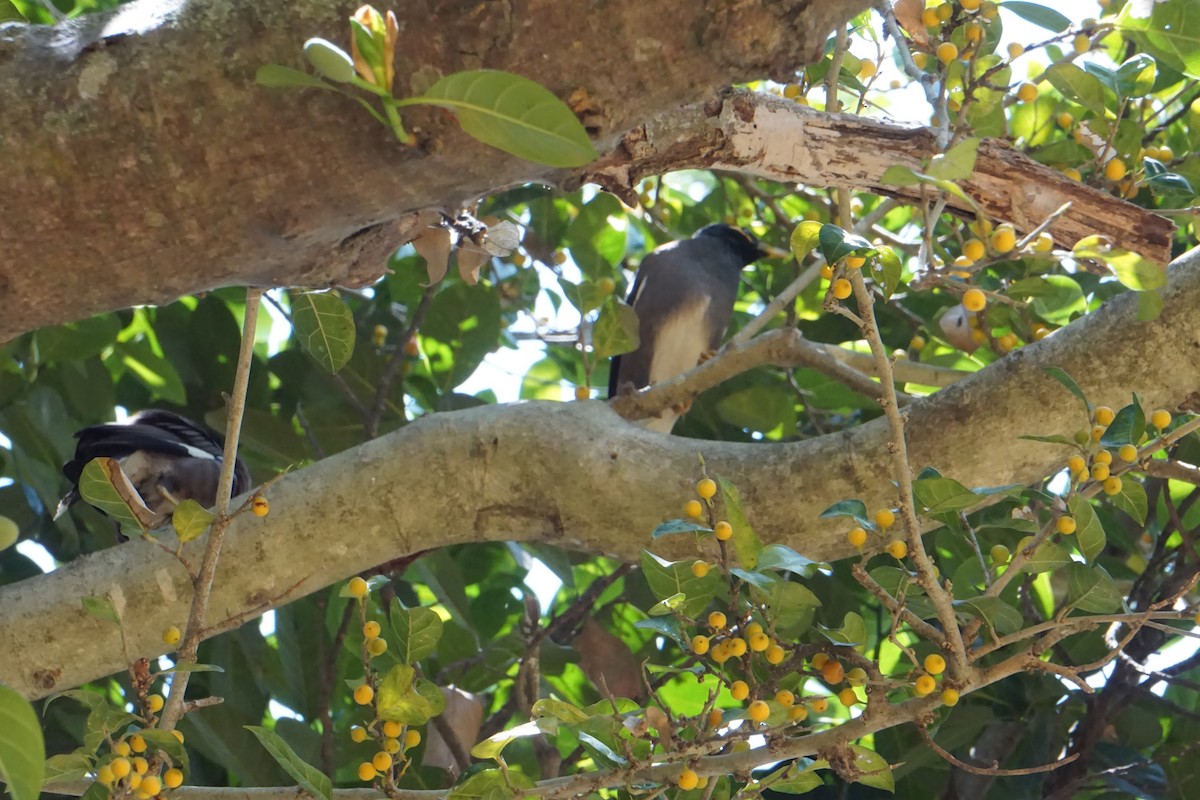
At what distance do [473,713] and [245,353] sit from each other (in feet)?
3.11

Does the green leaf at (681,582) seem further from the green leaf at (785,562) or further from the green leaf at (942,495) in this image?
the green leaf at (942,495)

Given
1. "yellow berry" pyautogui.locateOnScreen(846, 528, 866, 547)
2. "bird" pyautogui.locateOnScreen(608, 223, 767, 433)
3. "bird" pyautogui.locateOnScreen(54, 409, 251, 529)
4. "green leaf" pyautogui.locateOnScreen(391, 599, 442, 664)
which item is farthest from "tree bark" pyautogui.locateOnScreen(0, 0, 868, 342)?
"bird" pyautogui.locateOnScreen(608, 223, 767, 433)

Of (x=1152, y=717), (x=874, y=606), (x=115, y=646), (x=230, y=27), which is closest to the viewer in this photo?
(x=230, y=27)

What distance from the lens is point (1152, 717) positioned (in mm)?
2666

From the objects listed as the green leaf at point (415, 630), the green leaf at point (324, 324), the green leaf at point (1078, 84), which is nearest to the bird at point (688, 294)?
the green leaf at point (1078, 84)

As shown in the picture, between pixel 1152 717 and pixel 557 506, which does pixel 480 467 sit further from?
pixel 1152 717

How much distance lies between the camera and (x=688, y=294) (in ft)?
16.0

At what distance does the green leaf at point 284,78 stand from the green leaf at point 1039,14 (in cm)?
A: 145

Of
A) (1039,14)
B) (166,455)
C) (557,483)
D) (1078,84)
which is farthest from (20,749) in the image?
(166,455)

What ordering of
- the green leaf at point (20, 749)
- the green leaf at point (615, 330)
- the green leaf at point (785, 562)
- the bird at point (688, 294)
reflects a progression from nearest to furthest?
the green leaf at point (20, 749) → the green leaf at point (785, 562) → the green leaf at point (615, 330) → the bird at point (688, 294)

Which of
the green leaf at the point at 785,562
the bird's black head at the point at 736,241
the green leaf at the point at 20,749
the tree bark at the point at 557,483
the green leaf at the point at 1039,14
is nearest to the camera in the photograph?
the green leaf at the point at 20,749

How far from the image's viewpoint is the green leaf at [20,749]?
3.38ft

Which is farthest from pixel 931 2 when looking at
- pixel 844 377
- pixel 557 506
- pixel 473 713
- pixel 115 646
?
pixel 115 646

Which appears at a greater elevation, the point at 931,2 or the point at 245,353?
the point at 931,2
